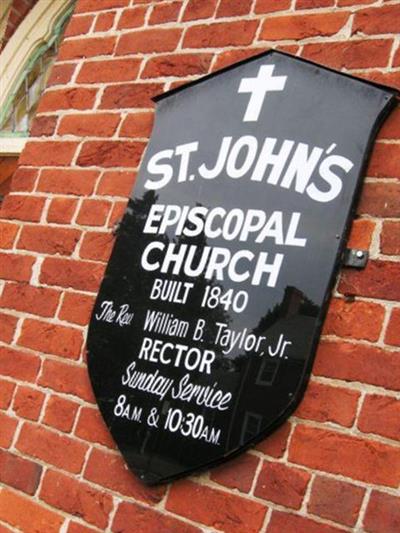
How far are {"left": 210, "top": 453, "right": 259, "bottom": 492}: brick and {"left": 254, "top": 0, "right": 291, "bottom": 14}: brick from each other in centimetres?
109

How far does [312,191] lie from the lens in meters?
1.33

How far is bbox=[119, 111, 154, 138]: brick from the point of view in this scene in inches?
66.8

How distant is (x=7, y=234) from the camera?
186 cm

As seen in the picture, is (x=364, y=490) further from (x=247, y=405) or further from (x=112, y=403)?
(x=112, y=403)

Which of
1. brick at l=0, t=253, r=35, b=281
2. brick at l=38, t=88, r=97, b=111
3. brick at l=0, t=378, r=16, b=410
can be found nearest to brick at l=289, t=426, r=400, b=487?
brick at l=0, t=378, r=16, b=410

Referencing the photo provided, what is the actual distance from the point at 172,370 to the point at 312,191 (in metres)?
0.50

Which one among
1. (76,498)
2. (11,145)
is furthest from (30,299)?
(11,145)

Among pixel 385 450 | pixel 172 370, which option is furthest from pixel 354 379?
pixel 172 370

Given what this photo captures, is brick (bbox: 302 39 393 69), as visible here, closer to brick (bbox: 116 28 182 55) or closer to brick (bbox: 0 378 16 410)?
brick (bbox: 116 28 182 55)

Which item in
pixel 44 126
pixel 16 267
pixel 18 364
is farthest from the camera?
pixel 44 126

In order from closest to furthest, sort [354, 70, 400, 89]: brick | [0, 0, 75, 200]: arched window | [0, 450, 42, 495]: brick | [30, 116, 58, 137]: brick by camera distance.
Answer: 1. [354, 70, 400, 89]: brick
2. [0, 450, 42, 495]: brick
3. [30, 116, 58, 137]: brick
4. [0, 0, 75, 200]: arched window

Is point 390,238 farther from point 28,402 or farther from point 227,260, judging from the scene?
point 28,402

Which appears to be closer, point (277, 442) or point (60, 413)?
point (277, 442)

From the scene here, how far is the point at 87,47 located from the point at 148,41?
0.78 ft
